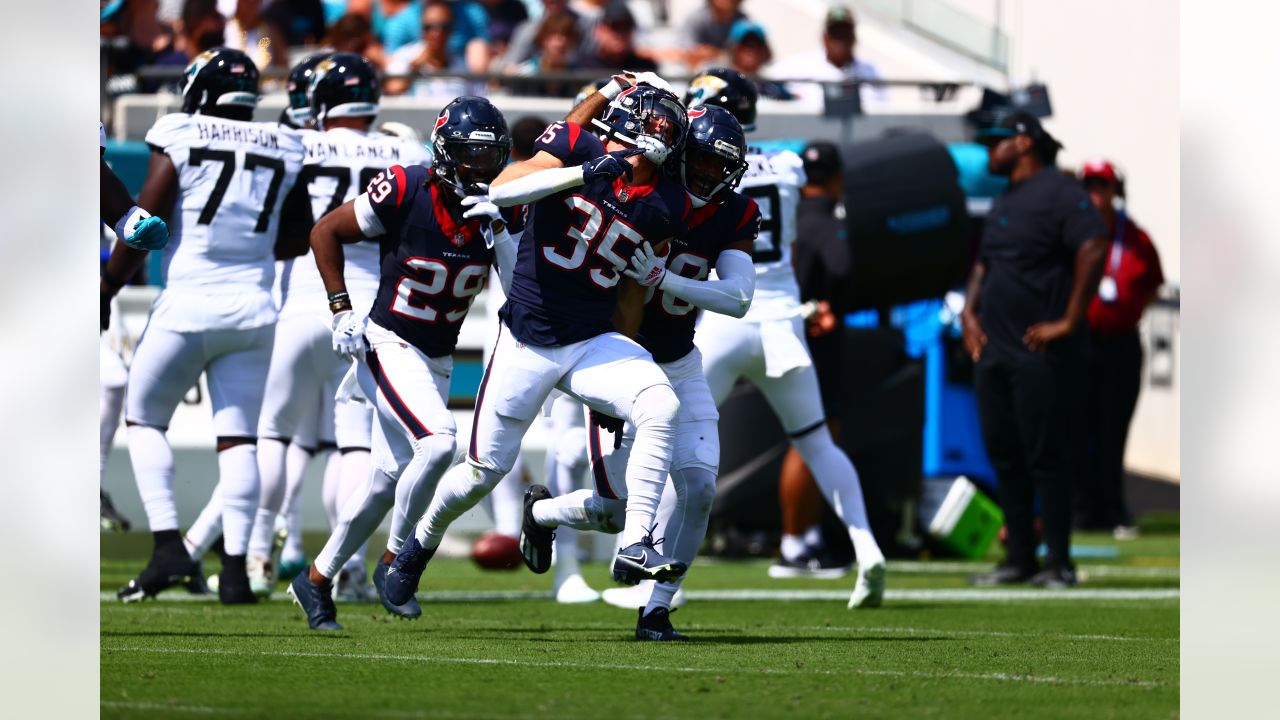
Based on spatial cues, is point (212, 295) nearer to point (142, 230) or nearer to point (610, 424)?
point (142, 230)

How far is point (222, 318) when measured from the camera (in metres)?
8.03

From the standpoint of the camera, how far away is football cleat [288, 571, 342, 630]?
674 centimetres

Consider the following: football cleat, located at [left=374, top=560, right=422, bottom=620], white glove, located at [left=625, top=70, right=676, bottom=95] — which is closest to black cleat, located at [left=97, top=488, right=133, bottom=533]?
football cleat, located at [left=374, top=560, right=422, bottom=620]

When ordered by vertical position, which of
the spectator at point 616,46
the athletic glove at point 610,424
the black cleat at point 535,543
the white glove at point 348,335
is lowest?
the black cleat at point 535,543

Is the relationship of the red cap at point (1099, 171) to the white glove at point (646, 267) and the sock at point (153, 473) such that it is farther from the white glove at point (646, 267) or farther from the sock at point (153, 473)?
the white glove at point (646, 267)

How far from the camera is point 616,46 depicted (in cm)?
1400

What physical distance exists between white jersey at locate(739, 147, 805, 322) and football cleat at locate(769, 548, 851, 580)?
7.58 ft

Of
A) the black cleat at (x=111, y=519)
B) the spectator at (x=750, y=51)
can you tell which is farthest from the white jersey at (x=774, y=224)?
the spectator at (x=750, y=51)

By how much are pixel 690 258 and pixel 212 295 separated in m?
2.34

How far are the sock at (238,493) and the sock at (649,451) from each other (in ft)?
7.89

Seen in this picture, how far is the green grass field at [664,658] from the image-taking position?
15.8 ft

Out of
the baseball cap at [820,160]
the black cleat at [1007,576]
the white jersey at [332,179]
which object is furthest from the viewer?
the baseball cap at [820,160]

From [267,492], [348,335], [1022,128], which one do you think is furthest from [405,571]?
[1022,128]
